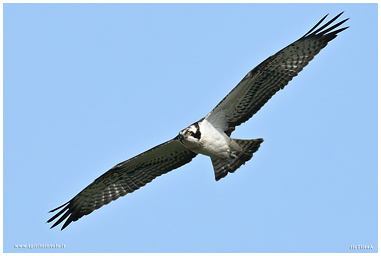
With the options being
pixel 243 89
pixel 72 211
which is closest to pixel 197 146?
pixel 243 89

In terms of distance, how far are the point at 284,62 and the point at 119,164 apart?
3.74m

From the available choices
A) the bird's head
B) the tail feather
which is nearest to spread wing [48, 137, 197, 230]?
the tail feather

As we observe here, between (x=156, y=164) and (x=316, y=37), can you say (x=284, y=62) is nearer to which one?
(x=316, y=37)

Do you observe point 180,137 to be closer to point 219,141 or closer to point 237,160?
point 219,141

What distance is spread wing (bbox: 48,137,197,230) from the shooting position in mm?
11969

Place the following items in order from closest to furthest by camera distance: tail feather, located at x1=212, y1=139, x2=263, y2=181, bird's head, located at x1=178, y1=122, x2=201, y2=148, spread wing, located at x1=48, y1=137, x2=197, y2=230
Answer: bird's head, located at x1=178, y1=122, x2=201, y2=148 → tail feather, located at x1=212, y1=139, x2=263, y2=181 → spread wing, located at x1=48, y1=137, x2=197, y2=230

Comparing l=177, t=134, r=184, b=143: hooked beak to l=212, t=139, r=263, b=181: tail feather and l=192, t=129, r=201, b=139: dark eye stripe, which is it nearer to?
l=192, t=129, r=201, b=139: dark eye stripe

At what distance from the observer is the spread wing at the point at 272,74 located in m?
11.0

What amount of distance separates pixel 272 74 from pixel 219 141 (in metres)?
1.61

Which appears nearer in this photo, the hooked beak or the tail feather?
the hooked beak

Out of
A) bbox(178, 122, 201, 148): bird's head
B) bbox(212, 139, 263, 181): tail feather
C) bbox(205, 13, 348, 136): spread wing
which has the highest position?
bbox(205, 13, 348, 136): spread wing

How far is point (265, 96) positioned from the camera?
11.3 meters

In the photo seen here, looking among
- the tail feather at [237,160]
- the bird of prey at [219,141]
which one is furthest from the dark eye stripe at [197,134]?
the tail feather at [237,160]

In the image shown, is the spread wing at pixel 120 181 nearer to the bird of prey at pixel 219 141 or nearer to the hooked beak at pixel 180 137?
the bird of prey at pixel 219 141
